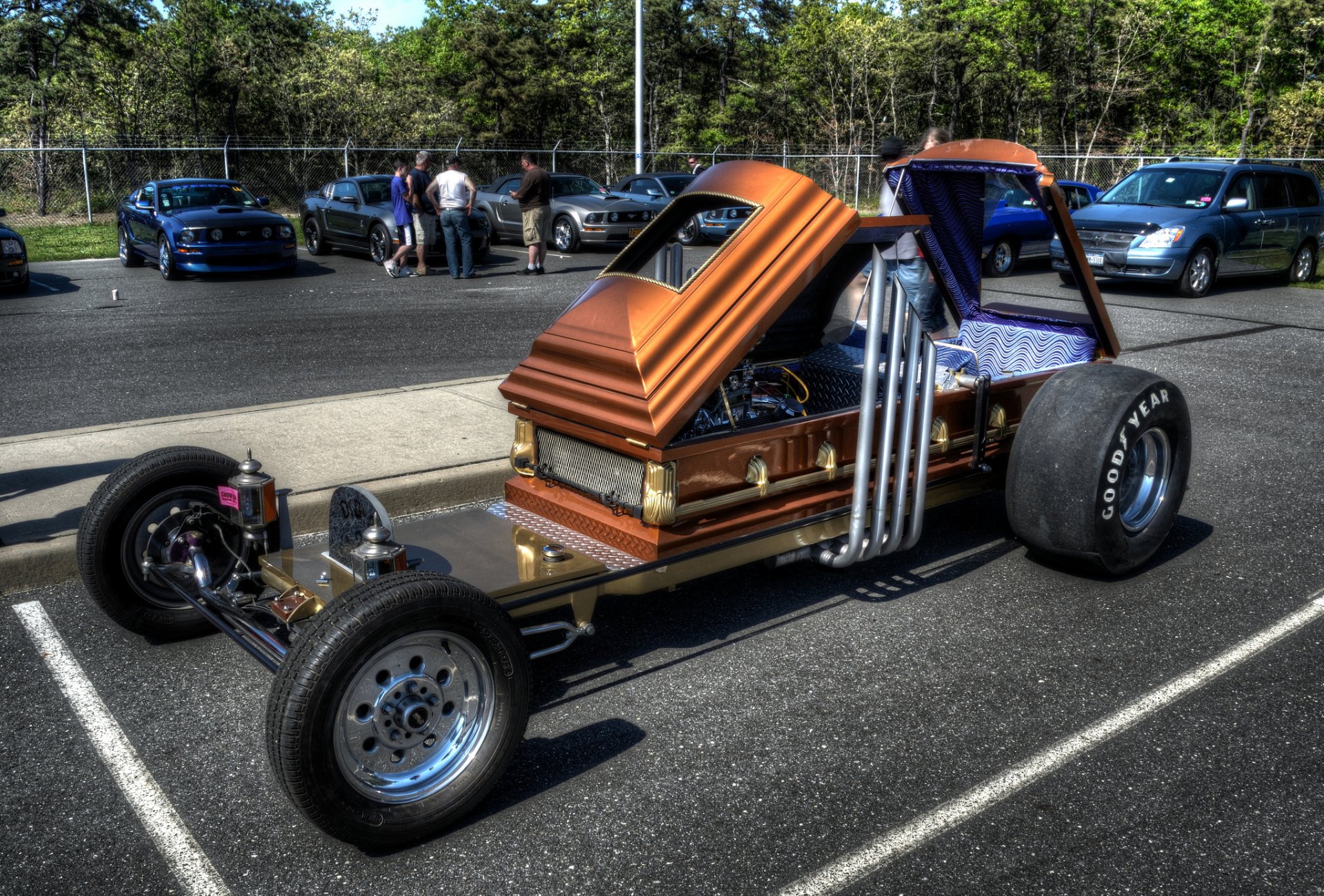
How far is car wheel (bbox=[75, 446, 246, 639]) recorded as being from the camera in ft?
14.0

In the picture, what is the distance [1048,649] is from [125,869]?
351 cm

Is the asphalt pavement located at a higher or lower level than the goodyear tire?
lower

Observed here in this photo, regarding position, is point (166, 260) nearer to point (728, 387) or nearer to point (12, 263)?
point (12, 263)

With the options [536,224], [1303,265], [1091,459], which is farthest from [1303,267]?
[1091,459]

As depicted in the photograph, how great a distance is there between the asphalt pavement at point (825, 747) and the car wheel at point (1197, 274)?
36.0 feet

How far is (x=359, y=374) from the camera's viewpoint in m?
9.57

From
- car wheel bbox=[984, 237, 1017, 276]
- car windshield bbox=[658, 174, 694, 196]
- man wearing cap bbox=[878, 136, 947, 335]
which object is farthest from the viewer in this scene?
car windshield bbox=[658, 174, 694, 196]

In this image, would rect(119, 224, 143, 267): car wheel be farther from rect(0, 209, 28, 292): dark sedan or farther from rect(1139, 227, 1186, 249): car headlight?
rect(1139, 227, 1186, 249): car headlight

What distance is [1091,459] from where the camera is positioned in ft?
16.1

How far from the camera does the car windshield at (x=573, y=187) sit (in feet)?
71.8

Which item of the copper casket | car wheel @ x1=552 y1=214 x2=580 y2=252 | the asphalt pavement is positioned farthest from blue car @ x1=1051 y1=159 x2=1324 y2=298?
the asphalt pavement

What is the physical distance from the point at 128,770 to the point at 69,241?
2096 centimetres

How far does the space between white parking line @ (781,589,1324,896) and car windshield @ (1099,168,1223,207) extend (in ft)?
43.0

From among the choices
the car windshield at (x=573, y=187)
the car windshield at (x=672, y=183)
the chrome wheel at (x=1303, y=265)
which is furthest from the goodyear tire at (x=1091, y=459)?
the car windshield at (x=672, y=183)
